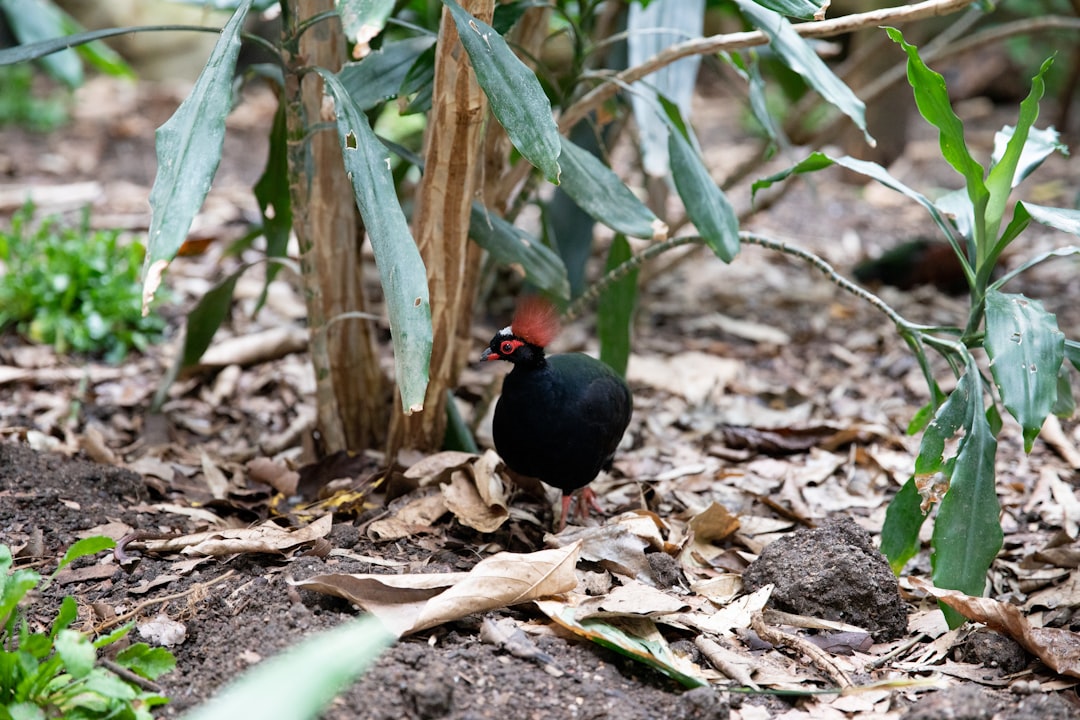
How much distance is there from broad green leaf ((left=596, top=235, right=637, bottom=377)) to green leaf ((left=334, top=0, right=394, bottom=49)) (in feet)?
4.55

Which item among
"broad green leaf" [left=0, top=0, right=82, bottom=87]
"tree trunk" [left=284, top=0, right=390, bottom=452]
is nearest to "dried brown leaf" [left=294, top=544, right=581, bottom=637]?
"tree trunk" [left=284, top=0, right=390, bottom=452]

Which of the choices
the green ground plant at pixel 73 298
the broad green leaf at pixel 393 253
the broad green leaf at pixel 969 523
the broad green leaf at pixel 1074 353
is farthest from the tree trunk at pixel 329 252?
the broad green leaf at pixel 1074 353

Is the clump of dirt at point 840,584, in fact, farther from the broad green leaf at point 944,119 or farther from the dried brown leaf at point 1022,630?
the broad green leaf at point 944,119

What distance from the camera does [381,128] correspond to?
6664 millimetres

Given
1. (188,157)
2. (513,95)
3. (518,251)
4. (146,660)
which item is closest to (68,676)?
(146,660)

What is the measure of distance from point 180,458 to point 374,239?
147 centimetres

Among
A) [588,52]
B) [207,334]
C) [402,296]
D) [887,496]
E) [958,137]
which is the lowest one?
[887,496]

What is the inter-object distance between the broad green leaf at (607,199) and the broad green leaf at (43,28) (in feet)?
6.59

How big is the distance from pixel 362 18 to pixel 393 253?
423 millimetres

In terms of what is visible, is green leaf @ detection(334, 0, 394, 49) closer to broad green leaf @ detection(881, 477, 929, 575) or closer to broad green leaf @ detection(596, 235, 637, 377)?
broad green leaf @ detection(596, 235, 637, 377)

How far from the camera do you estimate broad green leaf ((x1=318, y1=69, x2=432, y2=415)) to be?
72.1 inches

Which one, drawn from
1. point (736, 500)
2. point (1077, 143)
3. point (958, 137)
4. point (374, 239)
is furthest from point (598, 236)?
point (1077, 143)

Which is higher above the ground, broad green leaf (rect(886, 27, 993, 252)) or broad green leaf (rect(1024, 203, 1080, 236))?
broad green leaf (rect(886, 27, 993, 252))

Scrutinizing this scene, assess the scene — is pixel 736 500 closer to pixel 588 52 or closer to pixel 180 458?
pixel 588 52
